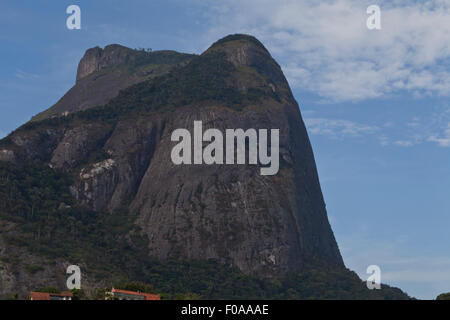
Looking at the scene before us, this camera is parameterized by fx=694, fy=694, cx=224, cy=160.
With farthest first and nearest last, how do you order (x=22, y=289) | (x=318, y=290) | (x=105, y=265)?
(x=318, y=290)
(x=105, y=265)
(x=22, y=289)

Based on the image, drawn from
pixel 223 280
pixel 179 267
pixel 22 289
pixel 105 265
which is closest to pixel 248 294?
pixel 223 280

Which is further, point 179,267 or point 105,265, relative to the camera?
point 179,267

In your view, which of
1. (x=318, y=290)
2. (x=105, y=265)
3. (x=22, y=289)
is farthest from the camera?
(x=318, y=290)
